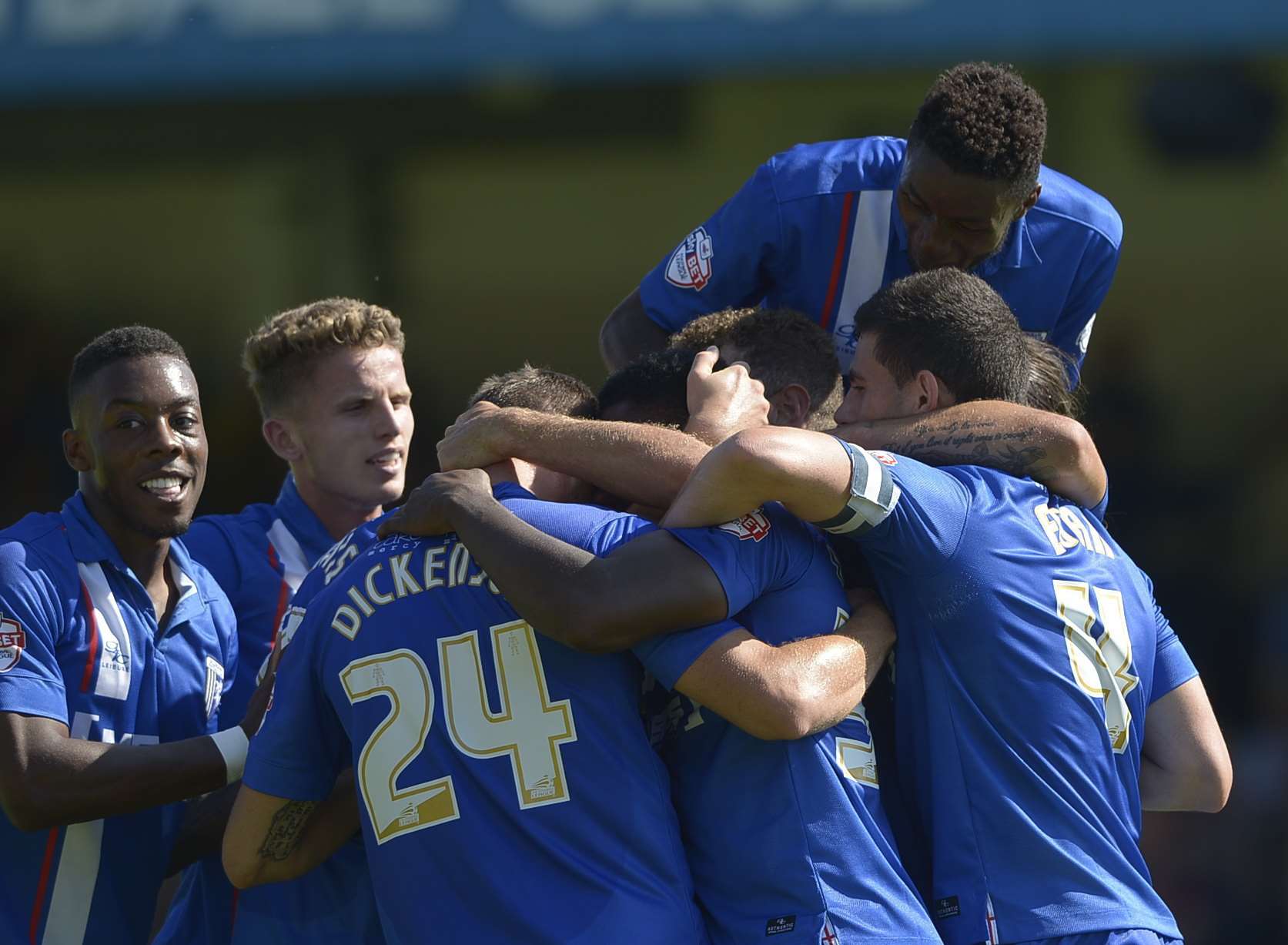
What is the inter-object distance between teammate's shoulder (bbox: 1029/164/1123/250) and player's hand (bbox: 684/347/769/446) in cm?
114

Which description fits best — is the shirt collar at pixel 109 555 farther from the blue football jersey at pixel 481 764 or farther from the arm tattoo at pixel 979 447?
the arm tattoo at pixel 979 447

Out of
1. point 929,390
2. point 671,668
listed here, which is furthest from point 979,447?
point 671,668

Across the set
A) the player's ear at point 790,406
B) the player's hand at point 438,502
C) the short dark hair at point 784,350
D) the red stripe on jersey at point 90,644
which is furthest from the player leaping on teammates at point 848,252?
the red stripe on jersey at point 90,644

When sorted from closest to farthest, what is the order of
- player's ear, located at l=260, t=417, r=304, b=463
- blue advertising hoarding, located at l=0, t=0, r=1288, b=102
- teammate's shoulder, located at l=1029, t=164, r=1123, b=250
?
teammate's shoulder, located at l=1029, t=164, r=1123, b=250, player's ear, located at l=260, t=417, r=304, b=463, blue advertising hoarding, located at l=0, t=0, r=1288, b=102

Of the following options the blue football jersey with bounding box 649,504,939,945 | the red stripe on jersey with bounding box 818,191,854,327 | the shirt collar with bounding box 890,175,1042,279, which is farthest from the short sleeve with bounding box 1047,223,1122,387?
the blue football jersey with bounding box 649,504,939,945

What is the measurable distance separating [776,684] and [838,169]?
5.62 ft

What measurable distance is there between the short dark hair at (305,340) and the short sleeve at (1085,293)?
179 centimetres

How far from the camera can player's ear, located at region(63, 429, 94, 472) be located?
3.66 m

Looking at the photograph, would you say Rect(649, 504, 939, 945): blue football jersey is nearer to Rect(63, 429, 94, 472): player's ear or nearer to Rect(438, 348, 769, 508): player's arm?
Rect(438, 348, 769, 508): player's arm

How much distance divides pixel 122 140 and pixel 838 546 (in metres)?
8.09

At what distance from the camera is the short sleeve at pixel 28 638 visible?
10.9ft

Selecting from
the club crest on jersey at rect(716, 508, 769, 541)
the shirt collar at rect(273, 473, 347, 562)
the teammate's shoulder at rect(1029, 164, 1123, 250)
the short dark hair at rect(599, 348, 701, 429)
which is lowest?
the shirt collar at rect(273, 473, 347, 562)

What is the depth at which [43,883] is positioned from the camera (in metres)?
3.54

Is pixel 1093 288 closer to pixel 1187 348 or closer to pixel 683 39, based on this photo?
pixel 683 39
